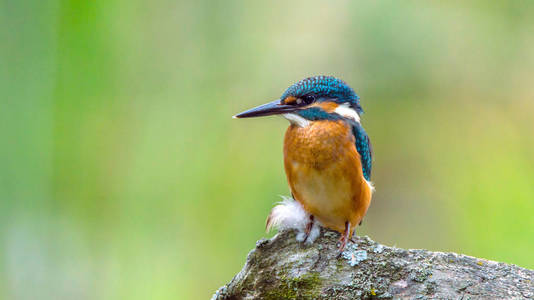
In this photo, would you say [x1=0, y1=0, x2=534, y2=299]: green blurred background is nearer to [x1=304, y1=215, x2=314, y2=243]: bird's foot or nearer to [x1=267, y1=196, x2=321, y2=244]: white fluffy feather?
[x1=267, y1=196, x2=321, y2=244]: white fluffy feather

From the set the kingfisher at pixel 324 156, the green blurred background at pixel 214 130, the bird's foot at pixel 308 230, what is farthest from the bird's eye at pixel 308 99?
the green blurred background at pixel 214 130

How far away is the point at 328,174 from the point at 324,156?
0.23ft

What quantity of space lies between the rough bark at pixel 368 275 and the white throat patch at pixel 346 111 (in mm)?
625

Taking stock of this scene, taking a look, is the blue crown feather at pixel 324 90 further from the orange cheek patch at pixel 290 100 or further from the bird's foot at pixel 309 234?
the bird's foot at pixel 309 234

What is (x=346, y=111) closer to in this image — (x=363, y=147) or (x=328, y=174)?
(x=363, y=147)

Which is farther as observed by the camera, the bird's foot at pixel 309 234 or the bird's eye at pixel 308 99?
the bird's eye at pixel 308 99

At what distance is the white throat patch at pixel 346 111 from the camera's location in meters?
2.30

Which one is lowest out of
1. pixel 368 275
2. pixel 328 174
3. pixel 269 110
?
pixel 368 275

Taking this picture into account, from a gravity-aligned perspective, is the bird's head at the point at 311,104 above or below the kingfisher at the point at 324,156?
above

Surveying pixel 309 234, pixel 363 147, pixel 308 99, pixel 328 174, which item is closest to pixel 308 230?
pixel 309 234

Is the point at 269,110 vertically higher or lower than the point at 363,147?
higher

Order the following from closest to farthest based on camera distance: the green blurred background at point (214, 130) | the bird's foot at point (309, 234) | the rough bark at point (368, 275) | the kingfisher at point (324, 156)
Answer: the rough bark at point (368, 275), the bird's foot at point (309, 234), the kingfisher at point (324, 156), the green blurred background at point (214, 130)

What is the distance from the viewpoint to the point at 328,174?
2.13 m

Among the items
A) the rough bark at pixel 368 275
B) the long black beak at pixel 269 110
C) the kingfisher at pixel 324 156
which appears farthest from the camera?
the long black beak at pixel 269 110
